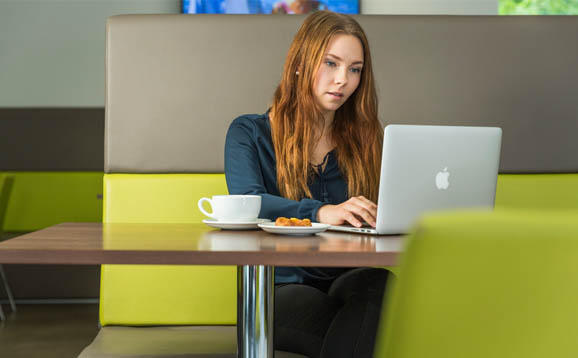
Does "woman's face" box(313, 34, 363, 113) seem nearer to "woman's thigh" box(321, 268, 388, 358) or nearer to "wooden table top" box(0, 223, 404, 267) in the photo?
"woman's thigh" box(321, 268, 388, 358)

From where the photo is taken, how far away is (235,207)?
126 centimetres

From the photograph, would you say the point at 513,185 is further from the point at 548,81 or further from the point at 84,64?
the point at 84,64

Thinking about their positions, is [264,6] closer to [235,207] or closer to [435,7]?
[435,7]

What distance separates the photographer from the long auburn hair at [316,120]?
5.56 feet

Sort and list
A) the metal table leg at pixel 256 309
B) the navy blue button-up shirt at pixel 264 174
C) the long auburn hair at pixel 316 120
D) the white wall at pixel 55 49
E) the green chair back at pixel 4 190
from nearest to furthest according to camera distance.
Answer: the metal table leg at pixel 256 309
the navy blue button-up shirt at pixel 264 174
the long auburn hair at pixel 316 120
the green chair back at pixel 4 190
the white wall at pixel 55 49

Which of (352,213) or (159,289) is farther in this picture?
(159,289)

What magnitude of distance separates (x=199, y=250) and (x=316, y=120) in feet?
3.22

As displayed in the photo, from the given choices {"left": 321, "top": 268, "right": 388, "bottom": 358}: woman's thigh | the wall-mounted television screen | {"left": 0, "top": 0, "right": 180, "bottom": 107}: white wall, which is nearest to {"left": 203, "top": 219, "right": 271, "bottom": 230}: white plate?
{"left": 321, "top": 268, "right": 388, "bottom": 358}: woman's thigh

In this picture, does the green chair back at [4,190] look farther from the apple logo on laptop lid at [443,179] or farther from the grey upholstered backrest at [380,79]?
the apple logo on laptop lid at [443,179]

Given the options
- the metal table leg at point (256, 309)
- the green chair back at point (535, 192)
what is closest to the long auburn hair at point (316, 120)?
the green chair back at point (535, 192)

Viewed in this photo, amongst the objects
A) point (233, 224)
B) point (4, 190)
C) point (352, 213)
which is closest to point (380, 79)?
point (352, 213)

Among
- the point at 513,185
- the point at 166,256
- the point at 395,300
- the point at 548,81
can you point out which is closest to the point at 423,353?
the point at 395,300

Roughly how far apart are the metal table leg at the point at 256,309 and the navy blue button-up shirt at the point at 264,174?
353mm

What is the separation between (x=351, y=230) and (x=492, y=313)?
759 millimetres
